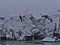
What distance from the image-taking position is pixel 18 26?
4238mm

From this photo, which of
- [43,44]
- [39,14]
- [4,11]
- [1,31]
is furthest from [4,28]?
[43,44]

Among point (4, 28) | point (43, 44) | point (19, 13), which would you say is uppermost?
point (19, 13)

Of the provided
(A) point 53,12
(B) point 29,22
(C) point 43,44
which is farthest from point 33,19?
(C) point 43,44

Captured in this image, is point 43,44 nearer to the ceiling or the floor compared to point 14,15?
nearer to the floor

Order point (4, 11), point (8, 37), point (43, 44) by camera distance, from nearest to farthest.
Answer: point (43, 44) → point (8, 37) → point (4, 11)

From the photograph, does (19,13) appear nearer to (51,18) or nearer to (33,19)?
(33,19)

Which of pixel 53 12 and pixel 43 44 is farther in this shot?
pixel 53 12

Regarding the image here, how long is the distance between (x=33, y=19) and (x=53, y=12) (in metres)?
0.41

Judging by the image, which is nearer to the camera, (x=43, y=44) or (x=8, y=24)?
(x=43, y=44)

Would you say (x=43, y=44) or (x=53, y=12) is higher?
(x=53, y=12)

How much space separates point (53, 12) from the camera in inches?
173

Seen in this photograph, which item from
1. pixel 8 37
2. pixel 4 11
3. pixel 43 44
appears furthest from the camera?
pixel 4 11

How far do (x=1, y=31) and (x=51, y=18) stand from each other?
95 cm

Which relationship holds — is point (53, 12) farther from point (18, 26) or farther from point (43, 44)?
point (43, 44)
